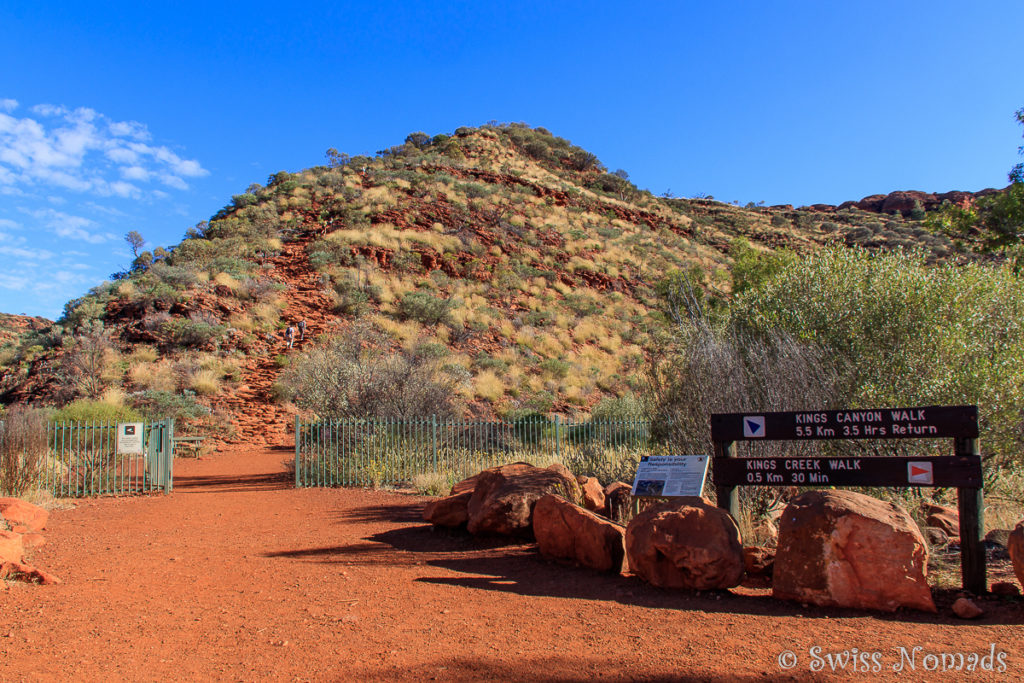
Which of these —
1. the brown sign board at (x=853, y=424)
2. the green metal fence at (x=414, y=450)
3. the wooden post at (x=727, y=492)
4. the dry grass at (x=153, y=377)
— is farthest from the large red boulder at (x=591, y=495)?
the dry grass at (x=153, y=377)

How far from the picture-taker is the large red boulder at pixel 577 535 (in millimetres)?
6227

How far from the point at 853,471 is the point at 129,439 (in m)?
11.7


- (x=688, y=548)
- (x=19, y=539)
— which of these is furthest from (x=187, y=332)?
(x=688, y=548)

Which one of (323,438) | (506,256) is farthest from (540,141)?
(323,438)

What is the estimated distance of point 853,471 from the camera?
576 centimetres

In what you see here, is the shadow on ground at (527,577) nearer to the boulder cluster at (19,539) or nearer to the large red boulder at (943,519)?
the large red boulder at (943,519)

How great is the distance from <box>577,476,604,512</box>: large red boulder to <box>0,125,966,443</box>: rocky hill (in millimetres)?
5318

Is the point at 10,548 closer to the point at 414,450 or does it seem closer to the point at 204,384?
the point at 414,450

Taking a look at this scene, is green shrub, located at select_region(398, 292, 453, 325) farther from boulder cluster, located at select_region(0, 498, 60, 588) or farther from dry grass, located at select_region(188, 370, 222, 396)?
boulder cluster, located at select_region(0, 498, 60, 588)

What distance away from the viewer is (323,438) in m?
13.0

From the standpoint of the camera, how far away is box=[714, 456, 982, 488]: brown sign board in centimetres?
543

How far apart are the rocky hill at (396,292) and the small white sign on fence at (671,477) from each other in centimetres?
654

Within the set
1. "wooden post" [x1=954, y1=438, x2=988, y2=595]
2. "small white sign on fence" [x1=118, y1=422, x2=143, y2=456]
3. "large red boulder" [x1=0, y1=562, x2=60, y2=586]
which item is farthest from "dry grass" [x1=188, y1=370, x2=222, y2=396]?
"wooden post" [x1=954, y1=438, x2=988, y2=595]

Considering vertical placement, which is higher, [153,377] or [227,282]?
[227,282]
